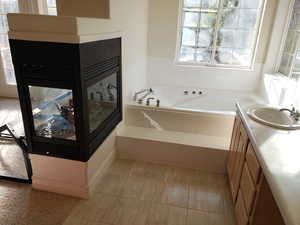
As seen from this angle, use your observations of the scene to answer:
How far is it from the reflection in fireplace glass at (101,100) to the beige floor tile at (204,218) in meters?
1.12

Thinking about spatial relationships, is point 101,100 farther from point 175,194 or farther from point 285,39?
point 285,39

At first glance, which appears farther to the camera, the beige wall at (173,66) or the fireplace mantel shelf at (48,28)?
the beige wall at (173,66)

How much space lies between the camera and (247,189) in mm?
1596

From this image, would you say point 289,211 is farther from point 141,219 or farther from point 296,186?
point 141,219

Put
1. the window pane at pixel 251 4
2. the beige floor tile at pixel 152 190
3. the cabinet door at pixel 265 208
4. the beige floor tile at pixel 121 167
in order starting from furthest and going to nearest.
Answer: the window pane at pixel 251 4, the beige floor tile at pixel 121 167, the beige floor tile at pixel 152 190, the cabinet door at pixel 265 208

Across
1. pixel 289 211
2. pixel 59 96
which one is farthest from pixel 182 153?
pixel 289 211

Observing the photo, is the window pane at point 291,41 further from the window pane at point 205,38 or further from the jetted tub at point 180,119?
the jetted tub at point 180,119

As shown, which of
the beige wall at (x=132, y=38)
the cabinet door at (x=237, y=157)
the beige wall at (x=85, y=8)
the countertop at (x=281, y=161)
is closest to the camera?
the countertop at (x=281, y=161)

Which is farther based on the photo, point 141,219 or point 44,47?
point 141,219

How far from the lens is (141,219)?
193cm

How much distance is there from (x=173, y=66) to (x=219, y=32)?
90 centimetres

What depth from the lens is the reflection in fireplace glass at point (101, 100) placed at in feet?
6.53

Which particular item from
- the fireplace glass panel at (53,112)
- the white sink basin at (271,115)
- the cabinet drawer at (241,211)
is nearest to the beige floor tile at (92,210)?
the fireplace glass panel at (53,112)

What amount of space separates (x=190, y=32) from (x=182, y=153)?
2.20 m
